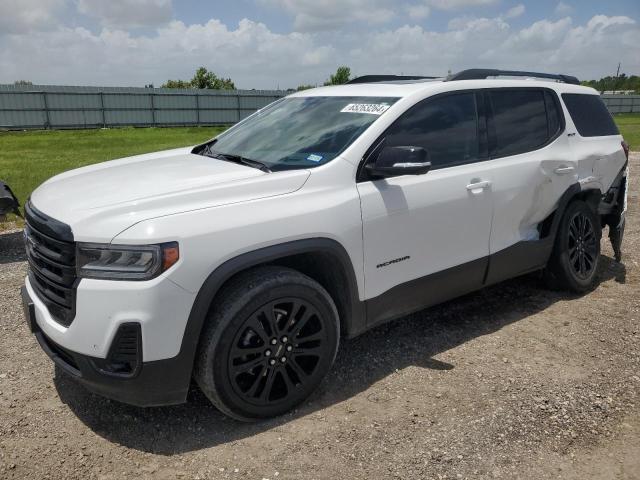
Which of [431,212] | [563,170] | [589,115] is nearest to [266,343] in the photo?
[431,212]

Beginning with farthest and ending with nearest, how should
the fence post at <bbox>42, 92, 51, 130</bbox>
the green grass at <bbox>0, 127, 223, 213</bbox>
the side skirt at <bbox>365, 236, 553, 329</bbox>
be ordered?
the fence post at <bbox>42, 92, 51, 130</bbox>, the green grass at <bbox>0, 127, 223, 213</bbox>, the side skirt at <bbox>365, 236, 553, 329</bbox>

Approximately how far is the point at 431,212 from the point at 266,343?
1.38 m

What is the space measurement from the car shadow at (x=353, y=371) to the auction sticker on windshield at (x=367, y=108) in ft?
5.43

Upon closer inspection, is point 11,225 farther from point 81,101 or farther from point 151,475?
point 81,101

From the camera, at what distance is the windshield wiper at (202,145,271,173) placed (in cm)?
340

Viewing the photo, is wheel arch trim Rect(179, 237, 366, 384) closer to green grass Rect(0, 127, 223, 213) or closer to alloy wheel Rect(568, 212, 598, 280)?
alloy wheel Rect(568, 212, 598, 280)

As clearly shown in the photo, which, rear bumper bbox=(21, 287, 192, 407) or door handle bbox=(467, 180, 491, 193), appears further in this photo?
door handle bbox=(467, 180, 491, 193)

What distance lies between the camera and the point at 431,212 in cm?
361

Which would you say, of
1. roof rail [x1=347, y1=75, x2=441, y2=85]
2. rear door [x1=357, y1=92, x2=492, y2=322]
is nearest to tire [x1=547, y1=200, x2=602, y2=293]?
rear door [x1=357, y1=92, x2=492, y2=322]

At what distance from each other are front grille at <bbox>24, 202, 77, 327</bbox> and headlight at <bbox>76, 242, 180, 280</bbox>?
10 centimetres

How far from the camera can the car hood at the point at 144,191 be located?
2.71 metres

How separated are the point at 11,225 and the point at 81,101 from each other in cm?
2461

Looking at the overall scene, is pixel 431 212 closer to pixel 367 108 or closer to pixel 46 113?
pixel 367 108

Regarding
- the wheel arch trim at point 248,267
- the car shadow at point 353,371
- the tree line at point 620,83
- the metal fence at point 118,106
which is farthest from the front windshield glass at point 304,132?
the tree line at point 620,83
